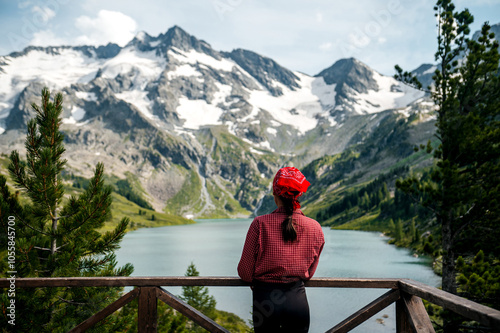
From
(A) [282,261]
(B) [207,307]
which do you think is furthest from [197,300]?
(A) [282,261]

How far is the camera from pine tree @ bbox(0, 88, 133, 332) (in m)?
7.82

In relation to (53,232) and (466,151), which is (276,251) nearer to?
(53,232)

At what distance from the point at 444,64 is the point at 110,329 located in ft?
71.4

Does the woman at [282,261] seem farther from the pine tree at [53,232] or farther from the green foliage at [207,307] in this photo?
the green foliage at [207,307]

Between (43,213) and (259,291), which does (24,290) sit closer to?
(43,213)

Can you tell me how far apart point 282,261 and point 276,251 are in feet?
0.51

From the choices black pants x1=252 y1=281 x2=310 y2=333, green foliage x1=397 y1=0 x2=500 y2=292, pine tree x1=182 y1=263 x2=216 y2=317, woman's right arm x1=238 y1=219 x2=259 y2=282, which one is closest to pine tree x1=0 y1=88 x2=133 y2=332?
woman's right arm x1=238 y1=219 x2=259 y2=282

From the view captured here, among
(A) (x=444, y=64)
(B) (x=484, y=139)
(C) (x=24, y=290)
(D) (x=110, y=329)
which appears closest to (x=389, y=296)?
(D) (x=110, y=329)

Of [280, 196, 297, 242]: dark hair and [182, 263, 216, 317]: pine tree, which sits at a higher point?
[280, 196, 297, 242]: dark hair

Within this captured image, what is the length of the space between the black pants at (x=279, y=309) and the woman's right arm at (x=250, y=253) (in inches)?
9.8

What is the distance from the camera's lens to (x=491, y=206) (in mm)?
17609

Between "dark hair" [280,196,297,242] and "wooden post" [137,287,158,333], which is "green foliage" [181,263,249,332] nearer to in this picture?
"wooden post" [137,287,158,333]

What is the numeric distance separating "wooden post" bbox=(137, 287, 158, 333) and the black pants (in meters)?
1.85

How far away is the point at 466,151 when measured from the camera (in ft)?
61.1
